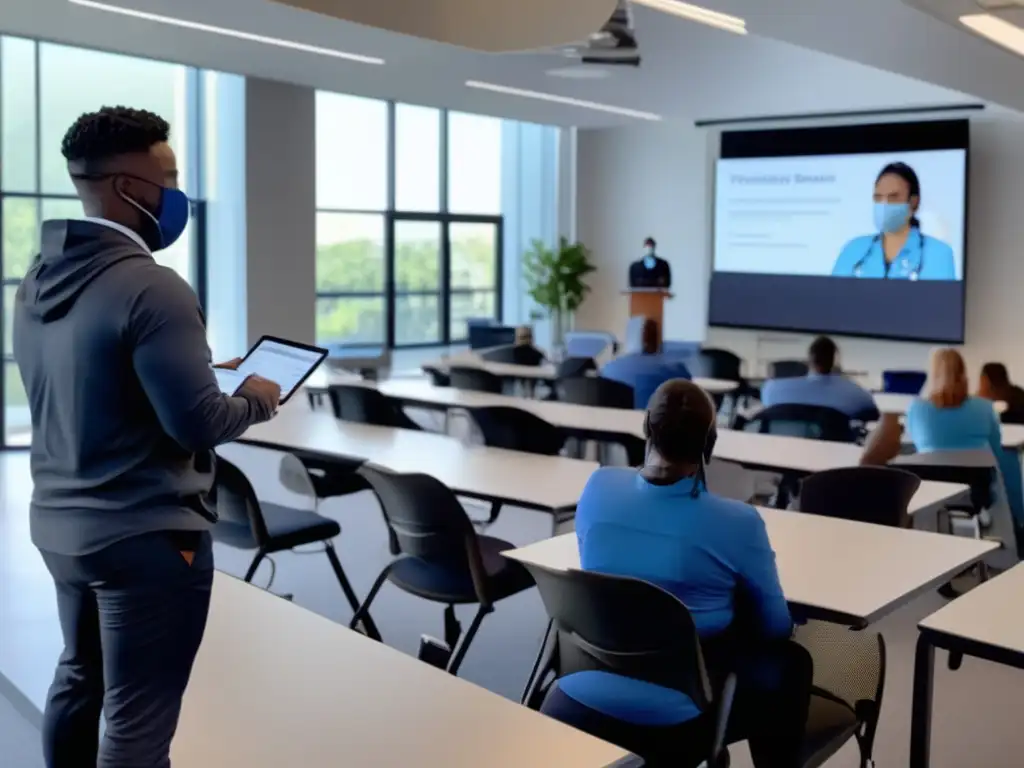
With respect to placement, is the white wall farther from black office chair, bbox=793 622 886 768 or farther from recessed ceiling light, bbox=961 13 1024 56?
black office chair, bbox=793 622 886 768

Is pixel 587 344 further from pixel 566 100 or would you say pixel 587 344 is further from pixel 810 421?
pixel 810 421

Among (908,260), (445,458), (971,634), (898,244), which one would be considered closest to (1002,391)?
(445,458)

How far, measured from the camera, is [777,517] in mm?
3299

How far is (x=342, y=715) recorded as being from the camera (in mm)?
1852

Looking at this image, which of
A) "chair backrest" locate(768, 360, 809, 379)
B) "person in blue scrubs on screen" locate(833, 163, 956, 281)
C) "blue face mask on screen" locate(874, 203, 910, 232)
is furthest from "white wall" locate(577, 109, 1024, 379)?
"chair backrest" locate(768, 360, 809, 379)

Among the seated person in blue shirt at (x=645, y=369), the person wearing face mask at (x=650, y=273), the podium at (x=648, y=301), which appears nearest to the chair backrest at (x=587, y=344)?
the podium at (x=648, y=301)

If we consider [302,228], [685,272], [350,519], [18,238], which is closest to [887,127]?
[685,272]

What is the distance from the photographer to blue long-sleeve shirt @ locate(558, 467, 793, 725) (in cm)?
226

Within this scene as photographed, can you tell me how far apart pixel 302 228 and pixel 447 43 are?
984cm

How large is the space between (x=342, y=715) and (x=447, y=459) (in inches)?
97.6

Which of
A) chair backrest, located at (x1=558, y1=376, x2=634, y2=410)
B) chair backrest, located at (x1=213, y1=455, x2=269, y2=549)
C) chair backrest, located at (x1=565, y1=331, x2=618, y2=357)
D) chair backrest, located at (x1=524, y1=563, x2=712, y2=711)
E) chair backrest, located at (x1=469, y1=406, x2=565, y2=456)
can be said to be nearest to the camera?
chair backrest, located at (x1=524, y1=563, x2=712, y2=711)

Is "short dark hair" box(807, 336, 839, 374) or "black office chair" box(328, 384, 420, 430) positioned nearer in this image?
"black office chair" box(328, 384, 420, 430)

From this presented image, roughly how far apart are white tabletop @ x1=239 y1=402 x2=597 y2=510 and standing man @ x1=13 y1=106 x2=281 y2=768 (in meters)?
1.95

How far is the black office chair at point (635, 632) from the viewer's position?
2.13m
